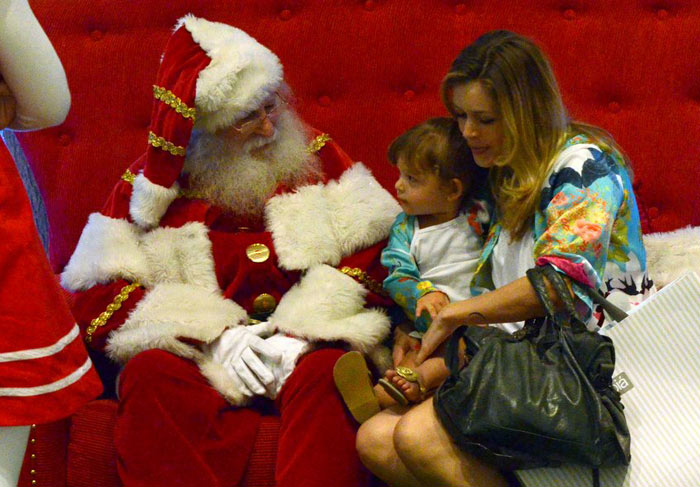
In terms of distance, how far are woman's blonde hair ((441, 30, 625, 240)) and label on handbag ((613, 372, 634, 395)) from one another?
378 millimetres

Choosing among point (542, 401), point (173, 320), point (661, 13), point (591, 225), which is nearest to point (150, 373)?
point (173, 320)

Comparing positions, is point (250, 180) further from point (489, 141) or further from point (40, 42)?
point (40, 42)

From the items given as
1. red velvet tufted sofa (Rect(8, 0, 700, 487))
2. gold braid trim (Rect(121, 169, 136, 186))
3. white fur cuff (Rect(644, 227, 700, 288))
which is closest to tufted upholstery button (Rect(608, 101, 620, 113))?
red velvet tufted sofa (Rect(8, 0, 700, 487))

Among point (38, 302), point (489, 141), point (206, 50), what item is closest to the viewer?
point (38, 302)

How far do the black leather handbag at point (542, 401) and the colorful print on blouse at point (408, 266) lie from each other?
0.39m

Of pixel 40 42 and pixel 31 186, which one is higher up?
pixel 40 42

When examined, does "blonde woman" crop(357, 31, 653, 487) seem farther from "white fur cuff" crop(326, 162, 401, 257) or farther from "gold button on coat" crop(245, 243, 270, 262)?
"gold button on coat" crop(245, 243, 270, 262)

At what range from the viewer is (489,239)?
6.24ft

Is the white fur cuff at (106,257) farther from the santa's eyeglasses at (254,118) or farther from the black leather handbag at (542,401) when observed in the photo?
the black leather handbag at (542,401)

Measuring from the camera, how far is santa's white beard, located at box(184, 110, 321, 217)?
215 centimetres

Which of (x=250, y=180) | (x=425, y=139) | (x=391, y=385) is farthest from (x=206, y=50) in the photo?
(x=391, y=385)

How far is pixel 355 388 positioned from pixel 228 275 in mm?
459

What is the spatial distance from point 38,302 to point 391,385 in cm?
71

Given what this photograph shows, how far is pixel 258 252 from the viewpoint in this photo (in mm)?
2084
